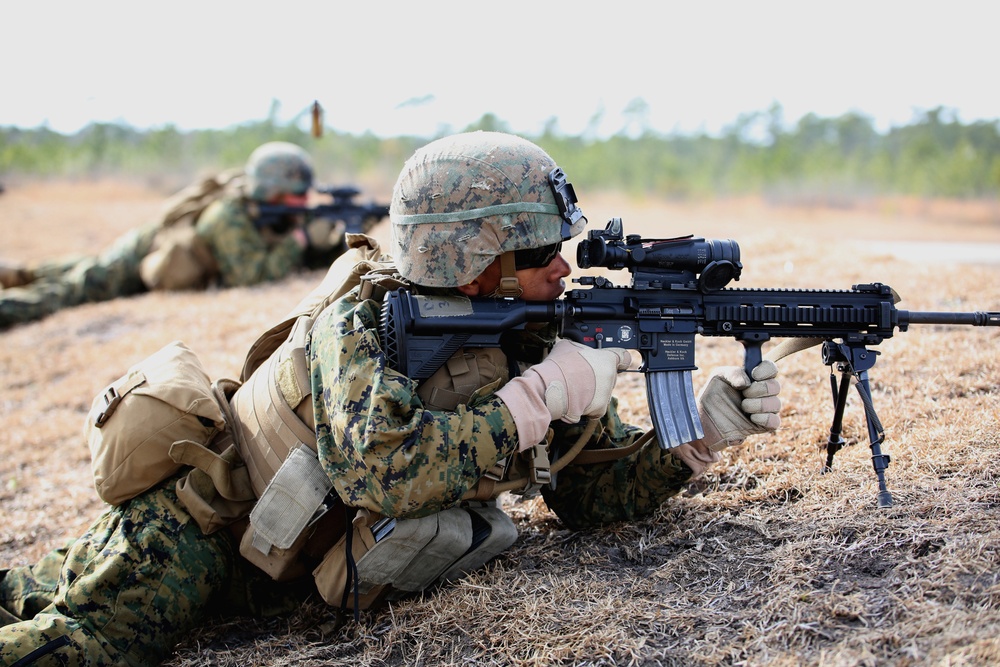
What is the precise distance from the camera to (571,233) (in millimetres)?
3451

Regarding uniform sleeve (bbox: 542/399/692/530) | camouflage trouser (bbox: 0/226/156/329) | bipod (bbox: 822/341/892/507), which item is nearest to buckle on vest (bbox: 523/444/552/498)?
uniform sleeve (bbox: 542/399/692/530)

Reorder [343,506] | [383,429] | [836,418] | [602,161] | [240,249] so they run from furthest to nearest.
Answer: [602,161] < [240,249] < [836,418] < [343,506] < [383,429]

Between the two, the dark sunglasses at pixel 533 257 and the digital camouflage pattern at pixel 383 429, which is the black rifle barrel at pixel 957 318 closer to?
the dark sunglasses at pixel 533 257

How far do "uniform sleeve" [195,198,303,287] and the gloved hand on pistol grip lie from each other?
25.1ft

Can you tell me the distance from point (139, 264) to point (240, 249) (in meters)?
1.55

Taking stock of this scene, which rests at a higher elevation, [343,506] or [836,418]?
[836,418]

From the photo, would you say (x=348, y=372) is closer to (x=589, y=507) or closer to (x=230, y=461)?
(x=230, y=461)

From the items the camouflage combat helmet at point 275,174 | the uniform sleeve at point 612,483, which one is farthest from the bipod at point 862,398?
the camouflage combat helmet at point 275,174

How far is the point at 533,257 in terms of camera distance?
347 cm

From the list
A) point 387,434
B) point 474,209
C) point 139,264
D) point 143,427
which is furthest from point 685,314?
point 139,264

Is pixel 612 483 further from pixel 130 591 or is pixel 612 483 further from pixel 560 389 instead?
pixel 130 591

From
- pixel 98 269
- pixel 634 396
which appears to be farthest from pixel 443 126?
pixel 634 396

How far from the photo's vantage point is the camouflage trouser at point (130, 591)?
3217mm

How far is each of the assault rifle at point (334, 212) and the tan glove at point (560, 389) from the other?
767cm
